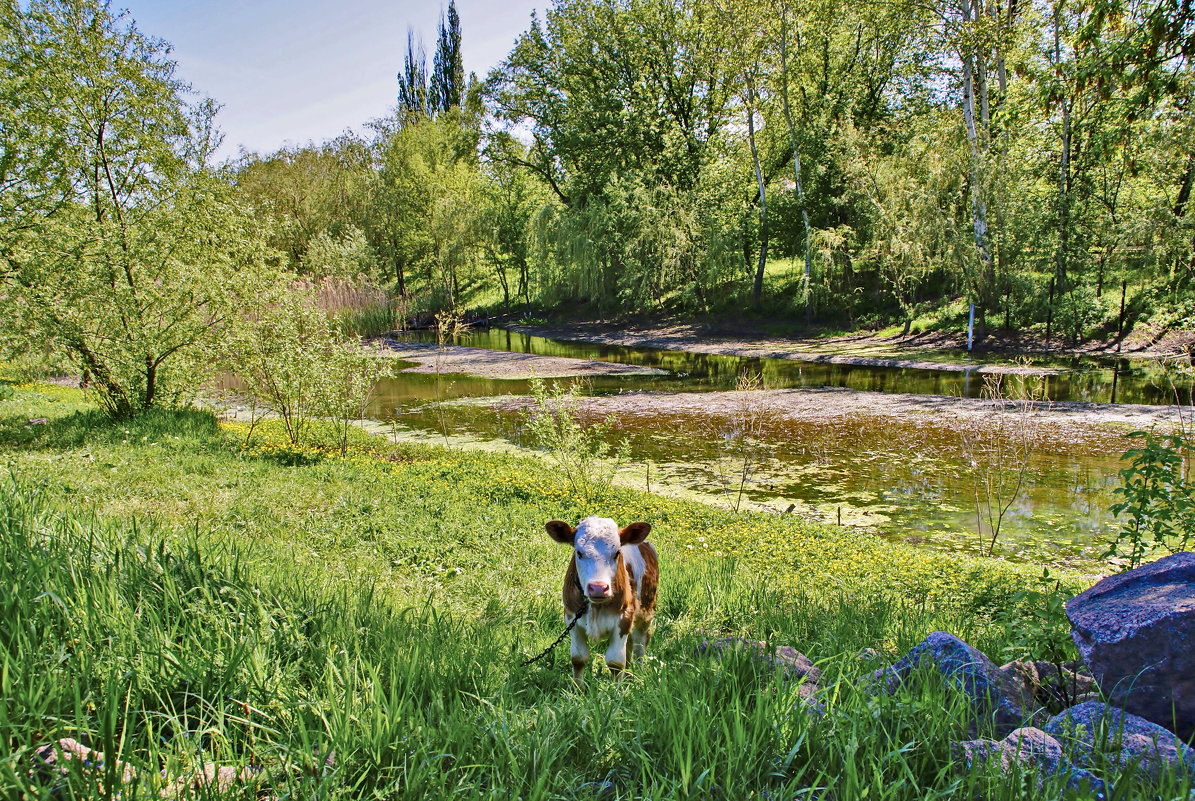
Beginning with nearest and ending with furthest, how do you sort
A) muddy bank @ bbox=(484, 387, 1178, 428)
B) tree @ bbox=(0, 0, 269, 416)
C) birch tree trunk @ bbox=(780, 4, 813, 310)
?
tree @ bbox=(0, 0, 269, 416), muddy bank @ bbox=(484, 387, 1178, 428), birch tree trunk @ bbox=(780, 4, 813, 310)

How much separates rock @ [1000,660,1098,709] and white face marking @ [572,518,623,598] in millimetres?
Result: 2056

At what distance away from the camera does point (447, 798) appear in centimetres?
206

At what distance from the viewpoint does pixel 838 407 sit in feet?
60.1

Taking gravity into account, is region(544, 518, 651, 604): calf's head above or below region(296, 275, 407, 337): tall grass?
below

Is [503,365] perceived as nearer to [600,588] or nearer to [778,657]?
[600,588]

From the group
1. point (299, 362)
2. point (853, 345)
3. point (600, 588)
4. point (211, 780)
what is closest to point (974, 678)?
point (600, 588)

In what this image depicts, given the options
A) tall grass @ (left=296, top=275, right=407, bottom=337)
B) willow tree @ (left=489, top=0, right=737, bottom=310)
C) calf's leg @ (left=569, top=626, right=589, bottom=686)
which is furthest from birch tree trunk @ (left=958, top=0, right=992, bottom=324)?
tall grass @ (left=296, top=275, right=407, bottom=337)

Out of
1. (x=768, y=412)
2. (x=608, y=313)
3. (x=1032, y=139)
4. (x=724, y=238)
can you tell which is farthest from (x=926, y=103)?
(x=768, y=412)

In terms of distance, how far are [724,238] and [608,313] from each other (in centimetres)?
1118

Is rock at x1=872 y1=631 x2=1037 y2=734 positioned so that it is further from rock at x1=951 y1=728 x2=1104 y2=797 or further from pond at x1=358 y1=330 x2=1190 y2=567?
pond at x1=358 y1=330 x2=1190 y2=567

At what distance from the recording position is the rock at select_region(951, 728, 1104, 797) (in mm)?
2137

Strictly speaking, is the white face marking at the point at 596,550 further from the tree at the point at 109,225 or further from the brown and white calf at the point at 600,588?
the tree at the point at 109,225

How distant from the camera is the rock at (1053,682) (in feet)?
10.7

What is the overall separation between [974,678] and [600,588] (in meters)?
1.80
